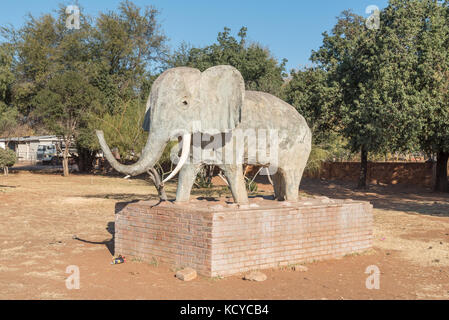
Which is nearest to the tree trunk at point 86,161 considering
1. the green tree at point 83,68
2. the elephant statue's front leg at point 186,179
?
the green tree at point 83,68

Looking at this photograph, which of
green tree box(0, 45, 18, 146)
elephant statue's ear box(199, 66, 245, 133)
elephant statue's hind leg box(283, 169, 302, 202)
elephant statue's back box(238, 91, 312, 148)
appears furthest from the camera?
green tree box(0, 45, 18, 146)

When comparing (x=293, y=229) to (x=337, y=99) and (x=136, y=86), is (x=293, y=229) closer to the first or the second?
(x=337, y=99)

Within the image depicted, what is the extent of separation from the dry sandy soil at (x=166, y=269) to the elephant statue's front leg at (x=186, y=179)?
1208mm

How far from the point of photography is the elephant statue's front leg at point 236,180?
7465 millimetres

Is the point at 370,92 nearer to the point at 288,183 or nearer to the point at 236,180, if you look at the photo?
the point at 288,183

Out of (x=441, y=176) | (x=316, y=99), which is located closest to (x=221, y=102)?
(x=316, y=99)

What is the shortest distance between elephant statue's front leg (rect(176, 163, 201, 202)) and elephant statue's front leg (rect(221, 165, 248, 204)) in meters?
0.51

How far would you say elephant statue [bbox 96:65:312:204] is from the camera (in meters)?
6.84

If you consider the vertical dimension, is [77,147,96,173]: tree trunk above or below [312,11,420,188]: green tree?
below

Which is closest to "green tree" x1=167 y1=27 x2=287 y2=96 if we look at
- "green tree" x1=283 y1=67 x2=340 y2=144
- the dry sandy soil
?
"green tree" x1=283 y1=67 x2=340 y2=144

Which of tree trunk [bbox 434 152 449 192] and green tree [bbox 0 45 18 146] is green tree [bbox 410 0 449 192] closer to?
tree trunk [bbox 434 152 449 192]

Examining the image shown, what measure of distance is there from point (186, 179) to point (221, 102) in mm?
1431

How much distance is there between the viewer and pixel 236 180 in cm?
757

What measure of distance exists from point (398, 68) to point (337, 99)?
3.41m
